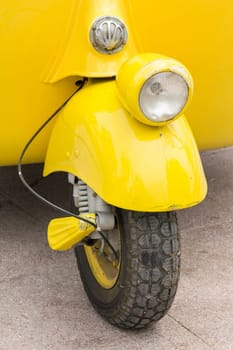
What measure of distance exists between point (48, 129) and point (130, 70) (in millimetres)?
591

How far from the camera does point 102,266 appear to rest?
99.7 inches

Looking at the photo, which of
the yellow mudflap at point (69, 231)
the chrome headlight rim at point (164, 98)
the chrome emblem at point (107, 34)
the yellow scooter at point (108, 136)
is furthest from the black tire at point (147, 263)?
the chrome emblem at point (107, 34)

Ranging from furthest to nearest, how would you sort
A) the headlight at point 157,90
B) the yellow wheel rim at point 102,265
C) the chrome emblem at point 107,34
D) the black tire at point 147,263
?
the yellow wheel rim at point 102,265, the chrome emblem at point 107,34, the black tire at point 147,263, the headlight at point 157,90

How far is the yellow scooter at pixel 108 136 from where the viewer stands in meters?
2.11

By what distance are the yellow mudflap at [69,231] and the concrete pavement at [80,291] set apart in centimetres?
32

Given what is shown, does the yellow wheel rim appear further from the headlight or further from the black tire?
the headlight

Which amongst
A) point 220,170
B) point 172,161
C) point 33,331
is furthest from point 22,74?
point 220,170

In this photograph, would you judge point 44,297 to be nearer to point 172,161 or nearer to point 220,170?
point 172,161

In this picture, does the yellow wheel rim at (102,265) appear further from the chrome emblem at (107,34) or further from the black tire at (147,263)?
the chrome emblem at (107,34)

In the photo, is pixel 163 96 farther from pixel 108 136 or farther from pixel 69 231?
pixel 69 231

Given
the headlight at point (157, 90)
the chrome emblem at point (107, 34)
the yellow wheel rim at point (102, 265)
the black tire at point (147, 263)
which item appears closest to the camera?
the headlight at point (157, 90)

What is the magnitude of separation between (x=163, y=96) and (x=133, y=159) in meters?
0.21

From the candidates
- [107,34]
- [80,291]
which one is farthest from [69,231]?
[107,34]


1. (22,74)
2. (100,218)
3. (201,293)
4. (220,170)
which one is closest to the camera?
(100,218)
